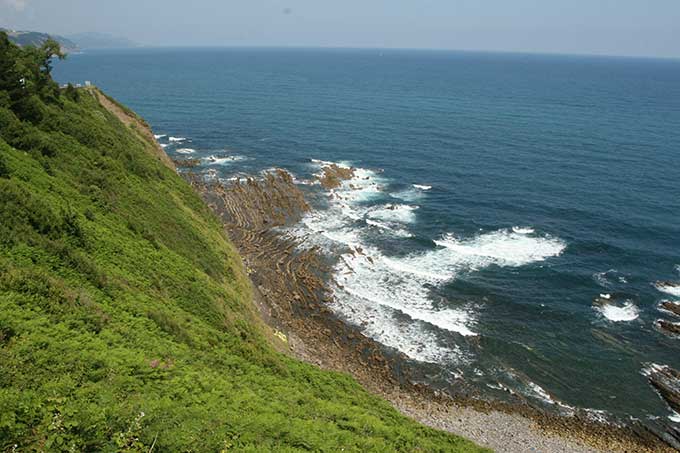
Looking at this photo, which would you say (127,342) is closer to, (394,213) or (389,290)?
(389,290)

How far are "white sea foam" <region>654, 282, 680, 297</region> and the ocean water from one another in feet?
0.52

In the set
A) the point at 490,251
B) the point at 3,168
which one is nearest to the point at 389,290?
the point at 490,251

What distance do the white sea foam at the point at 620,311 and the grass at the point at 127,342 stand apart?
94.0 feet

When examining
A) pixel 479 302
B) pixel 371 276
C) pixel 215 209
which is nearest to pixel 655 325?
pixel 479 302

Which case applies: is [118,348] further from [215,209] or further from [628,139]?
[628,139]

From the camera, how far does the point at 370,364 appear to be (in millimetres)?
37906

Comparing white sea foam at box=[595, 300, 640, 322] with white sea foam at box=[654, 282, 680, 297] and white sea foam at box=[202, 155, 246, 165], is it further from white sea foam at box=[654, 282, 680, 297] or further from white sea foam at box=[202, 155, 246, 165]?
white sea foam at box=[202, 155, 246, 165]

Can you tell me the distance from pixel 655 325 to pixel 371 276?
29.4 meters

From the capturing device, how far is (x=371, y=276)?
5041cm

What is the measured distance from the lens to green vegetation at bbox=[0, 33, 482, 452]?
14969 mm

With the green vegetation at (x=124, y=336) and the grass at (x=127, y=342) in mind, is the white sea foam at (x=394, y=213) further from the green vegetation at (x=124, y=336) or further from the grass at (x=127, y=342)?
the grass at (x=127, y=342)

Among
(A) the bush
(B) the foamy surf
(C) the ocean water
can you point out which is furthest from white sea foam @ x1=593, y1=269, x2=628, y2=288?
(A) the bush

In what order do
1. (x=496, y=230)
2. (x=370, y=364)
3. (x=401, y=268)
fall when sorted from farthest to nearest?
(x=496, y=230) < (x=401, y=268) < (x=370, y=364)

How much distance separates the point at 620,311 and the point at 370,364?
28.4m
